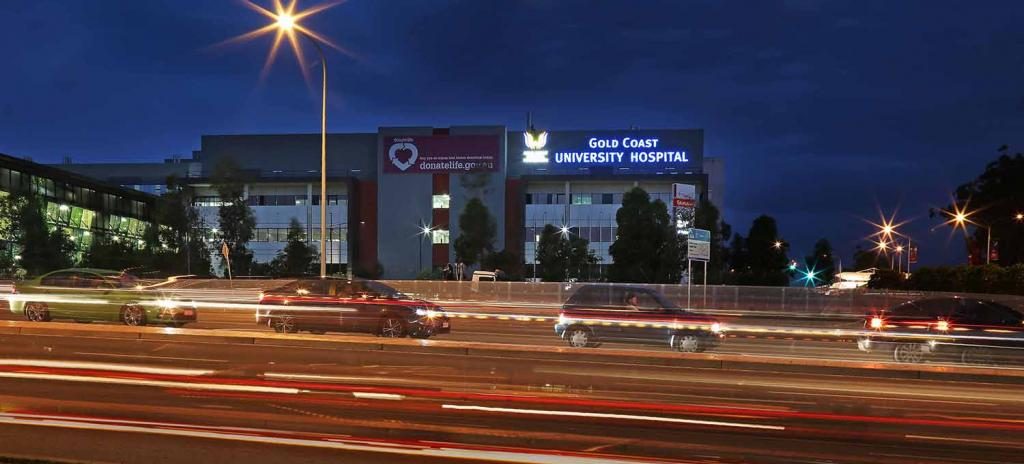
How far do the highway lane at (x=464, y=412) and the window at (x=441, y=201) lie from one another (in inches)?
2752

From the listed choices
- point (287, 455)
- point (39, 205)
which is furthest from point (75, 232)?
point (287, 455)

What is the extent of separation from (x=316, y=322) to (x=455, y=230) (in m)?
63.7

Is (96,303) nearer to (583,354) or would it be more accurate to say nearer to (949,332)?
(583,354)

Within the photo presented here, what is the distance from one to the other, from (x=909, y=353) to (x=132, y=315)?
2012cm

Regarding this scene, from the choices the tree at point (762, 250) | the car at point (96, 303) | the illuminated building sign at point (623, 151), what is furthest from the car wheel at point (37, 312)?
the tree at point (762, 250)

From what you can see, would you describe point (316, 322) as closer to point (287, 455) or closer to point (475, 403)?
point (475, 403)

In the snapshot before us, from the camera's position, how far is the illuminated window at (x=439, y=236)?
86800mm

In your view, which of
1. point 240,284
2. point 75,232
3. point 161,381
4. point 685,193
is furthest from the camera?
point 75,232

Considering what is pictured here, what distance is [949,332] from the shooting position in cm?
2016

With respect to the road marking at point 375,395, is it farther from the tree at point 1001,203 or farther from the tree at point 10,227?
the tree at point 1001,203

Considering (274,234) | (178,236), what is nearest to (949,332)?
(178,236)

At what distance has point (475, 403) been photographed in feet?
38.2

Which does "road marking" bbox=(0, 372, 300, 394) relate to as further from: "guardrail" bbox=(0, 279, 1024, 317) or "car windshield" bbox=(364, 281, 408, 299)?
"guardrail" bbox=(0, 279, 1024, 317)

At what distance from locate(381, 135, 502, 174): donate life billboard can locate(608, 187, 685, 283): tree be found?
22780 mm
